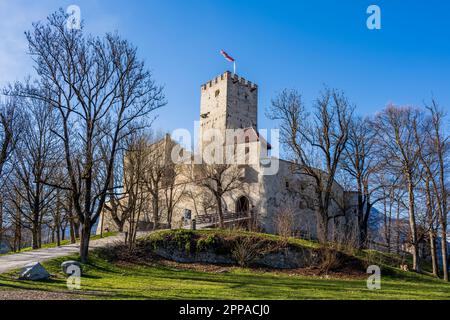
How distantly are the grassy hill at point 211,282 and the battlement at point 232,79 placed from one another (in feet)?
87.4

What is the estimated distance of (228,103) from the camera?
46938mm

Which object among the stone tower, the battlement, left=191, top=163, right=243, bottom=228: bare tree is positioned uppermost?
the battlement

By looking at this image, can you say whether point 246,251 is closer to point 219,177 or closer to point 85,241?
point 85,241

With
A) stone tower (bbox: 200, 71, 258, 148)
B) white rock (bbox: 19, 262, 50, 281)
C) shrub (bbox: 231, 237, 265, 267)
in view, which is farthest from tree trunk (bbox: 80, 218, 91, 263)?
stone tower (bbox: 200, 71, 258, 148)

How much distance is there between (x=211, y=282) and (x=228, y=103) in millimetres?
33619

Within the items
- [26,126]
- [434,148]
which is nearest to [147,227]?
[26,126]

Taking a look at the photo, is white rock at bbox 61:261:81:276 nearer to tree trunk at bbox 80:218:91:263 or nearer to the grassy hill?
the grassy hill

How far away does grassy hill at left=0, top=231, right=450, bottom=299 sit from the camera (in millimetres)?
11281

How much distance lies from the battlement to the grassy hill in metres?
26.6

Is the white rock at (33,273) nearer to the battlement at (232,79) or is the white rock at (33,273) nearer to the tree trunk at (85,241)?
the tree trunk at (85,241)

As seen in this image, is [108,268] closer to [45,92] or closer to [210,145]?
[45,92]

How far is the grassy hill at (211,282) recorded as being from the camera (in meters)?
11.3

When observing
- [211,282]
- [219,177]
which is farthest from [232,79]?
[211,282]
